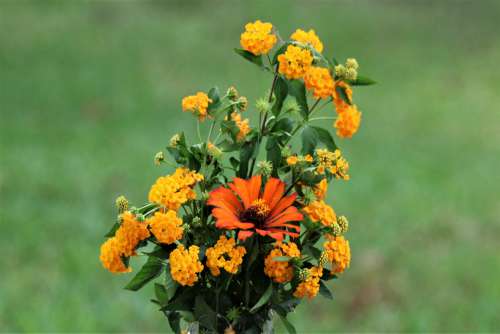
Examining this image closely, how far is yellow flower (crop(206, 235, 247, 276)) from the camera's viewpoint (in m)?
1.13

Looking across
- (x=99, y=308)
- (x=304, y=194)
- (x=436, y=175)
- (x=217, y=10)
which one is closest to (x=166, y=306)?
(x=304, y=194)

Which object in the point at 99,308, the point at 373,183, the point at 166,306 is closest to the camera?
the point at 166,306

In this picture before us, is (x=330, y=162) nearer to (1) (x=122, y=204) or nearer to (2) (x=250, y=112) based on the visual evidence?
(1) (x=122, y=204)

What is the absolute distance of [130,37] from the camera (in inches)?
330

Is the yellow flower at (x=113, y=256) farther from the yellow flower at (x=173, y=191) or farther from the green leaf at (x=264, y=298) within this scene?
the green leaf at (x=264, y=298)

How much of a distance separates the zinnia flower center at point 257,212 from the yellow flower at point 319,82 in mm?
215

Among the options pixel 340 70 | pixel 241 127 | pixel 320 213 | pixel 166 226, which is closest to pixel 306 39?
pixel 340 70

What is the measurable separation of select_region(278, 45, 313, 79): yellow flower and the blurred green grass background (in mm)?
1920

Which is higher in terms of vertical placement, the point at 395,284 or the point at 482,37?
the point at 482,37

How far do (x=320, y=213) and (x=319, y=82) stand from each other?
214 millimetres

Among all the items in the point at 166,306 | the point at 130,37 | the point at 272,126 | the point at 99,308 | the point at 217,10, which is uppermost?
the point at 217,10

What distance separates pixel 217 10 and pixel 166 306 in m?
8.72

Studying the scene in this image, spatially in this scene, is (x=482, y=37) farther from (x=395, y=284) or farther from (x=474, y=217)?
(x=395, y=284)

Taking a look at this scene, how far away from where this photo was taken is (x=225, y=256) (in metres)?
1.16
